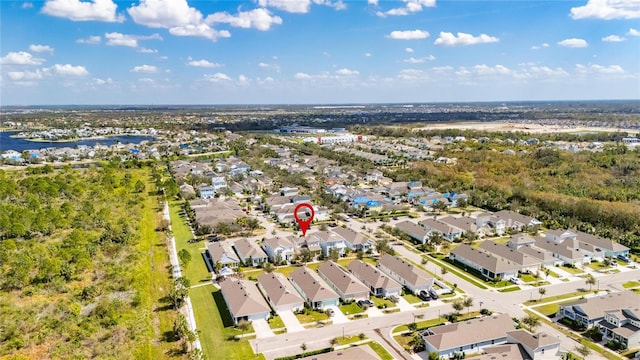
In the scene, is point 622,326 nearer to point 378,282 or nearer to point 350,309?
point 378,282

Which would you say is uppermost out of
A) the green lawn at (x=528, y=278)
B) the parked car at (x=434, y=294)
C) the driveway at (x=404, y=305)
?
the parked car at (x=434, y=294)

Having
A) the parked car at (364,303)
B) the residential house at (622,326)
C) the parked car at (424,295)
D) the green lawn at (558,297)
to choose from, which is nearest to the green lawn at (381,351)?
the parked car at (364,303)

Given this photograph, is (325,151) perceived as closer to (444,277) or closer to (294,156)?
(294,156)

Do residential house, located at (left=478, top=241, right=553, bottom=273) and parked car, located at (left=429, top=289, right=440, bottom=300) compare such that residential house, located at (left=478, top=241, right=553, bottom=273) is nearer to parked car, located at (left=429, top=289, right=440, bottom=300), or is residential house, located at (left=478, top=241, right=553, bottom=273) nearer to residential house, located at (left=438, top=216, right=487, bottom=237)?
residential house, located at (left=438, top=216, right=487, bottom=237)

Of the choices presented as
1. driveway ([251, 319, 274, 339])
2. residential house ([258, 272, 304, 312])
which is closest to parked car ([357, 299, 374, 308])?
residential house ([258, 272, 304, 312])

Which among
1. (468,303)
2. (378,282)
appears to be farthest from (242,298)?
(468,303)

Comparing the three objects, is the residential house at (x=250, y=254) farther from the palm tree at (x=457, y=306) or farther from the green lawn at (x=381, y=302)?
the palm tree at (x=457, y=306)
